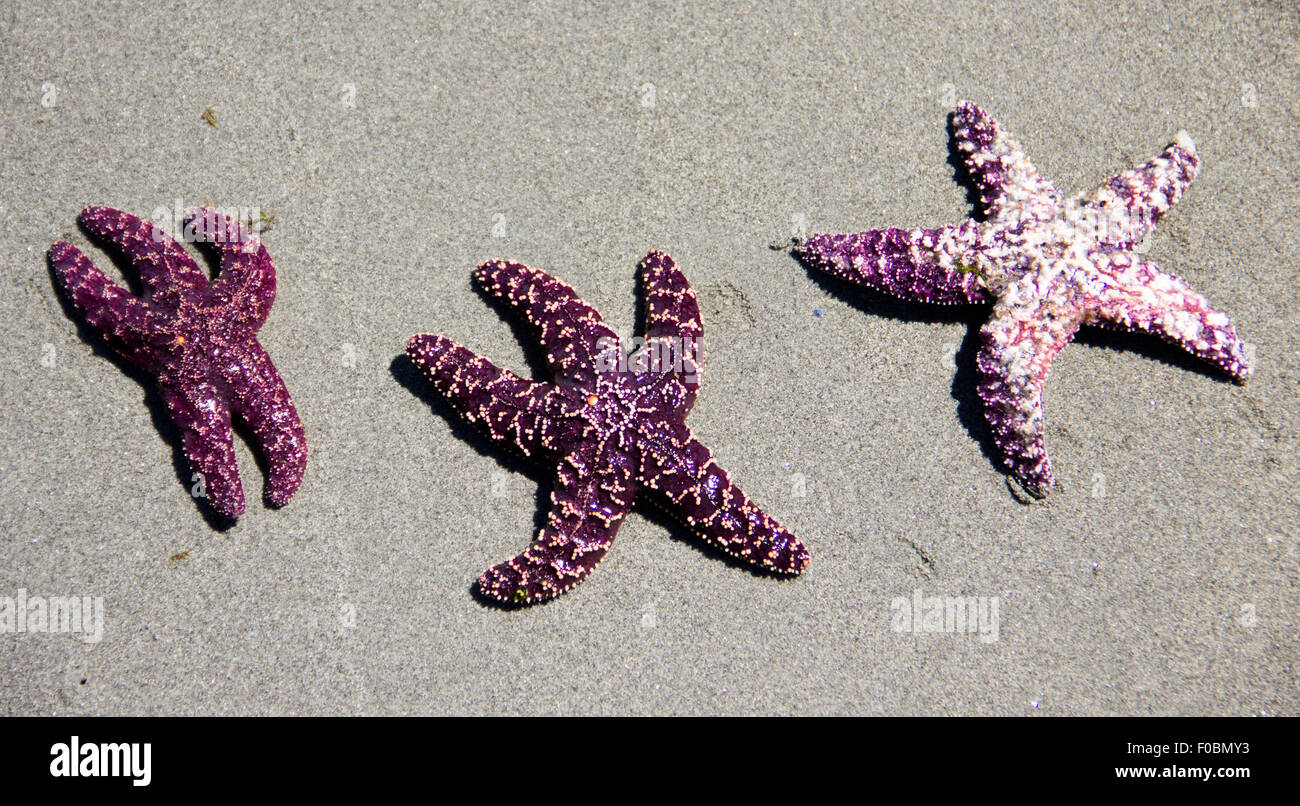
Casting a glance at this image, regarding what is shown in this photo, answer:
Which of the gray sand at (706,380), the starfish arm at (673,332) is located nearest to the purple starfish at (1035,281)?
the gray sand at (706,380)

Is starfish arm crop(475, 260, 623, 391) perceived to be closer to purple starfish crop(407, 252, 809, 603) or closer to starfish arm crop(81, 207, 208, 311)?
purple starfish crop(407, 252, 809, 603)

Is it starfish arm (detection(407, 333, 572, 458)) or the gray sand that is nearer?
starfish arm (detection(407, 333, 572, 458))

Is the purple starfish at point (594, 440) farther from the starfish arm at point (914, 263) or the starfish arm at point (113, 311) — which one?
the starfish arm at point (113, 311)

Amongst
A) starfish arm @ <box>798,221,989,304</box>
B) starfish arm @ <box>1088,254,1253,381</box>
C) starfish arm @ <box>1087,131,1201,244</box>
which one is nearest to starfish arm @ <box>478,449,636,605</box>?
starfish arm @ <box>798,221,989,304</box>

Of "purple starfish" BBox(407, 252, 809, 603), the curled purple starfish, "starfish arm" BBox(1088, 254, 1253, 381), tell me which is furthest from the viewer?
"starfish arm" BBox(1088, 254, 1253, 381)

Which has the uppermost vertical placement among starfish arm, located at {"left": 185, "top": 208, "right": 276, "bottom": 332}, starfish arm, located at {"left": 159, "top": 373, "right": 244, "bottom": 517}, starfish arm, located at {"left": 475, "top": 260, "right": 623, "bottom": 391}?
starfish arm, located at {"left": 185, "top": 208, "right": 276, "bottom": 332}

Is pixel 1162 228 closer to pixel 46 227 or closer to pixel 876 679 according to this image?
pixel 876 679
